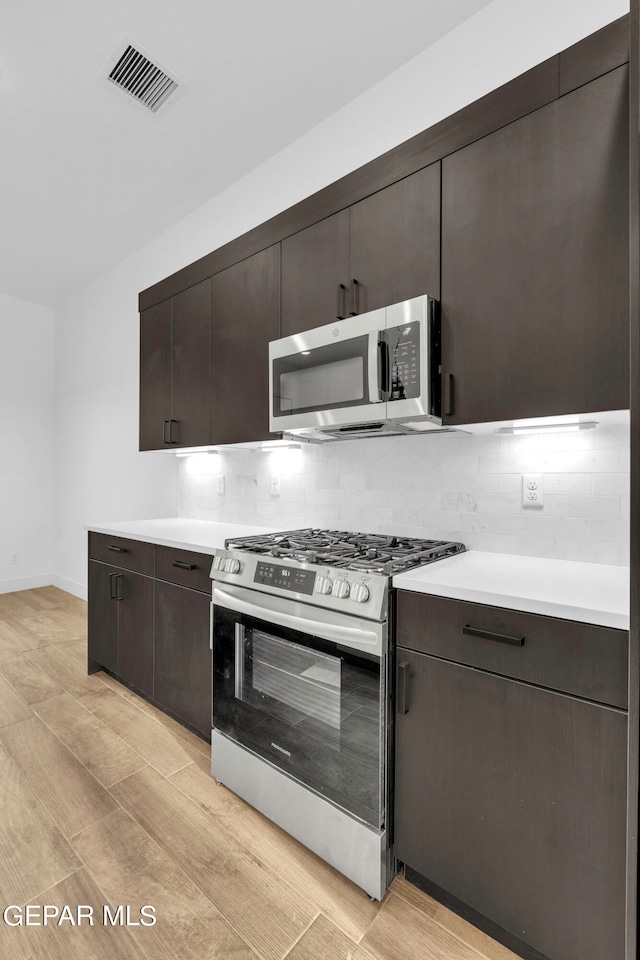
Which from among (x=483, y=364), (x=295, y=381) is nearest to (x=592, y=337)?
(x=483, y=364)

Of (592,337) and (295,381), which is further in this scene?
(295,381)

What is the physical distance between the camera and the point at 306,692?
1614 mm

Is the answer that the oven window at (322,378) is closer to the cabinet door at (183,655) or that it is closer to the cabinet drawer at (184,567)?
the cabinet drawer at (184,567)

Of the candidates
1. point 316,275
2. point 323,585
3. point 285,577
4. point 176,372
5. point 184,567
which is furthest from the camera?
point 176,372

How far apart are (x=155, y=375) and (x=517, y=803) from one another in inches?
110

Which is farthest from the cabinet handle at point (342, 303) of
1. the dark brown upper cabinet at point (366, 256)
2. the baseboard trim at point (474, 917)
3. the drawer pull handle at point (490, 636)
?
the baseboard trim at point (474, 917)

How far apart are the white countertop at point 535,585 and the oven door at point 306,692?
9.9 inches

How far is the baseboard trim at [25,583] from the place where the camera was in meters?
4.89

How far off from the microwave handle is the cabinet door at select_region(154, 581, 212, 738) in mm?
1155

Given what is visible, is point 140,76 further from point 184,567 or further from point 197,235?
point 184,567

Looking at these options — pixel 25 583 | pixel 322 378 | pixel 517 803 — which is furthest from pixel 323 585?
pixel 25 583

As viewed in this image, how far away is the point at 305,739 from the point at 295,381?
1407mm

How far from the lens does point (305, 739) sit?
160 cm

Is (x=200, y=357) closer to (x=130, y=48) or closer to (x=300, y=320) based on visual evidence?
(x=300, y=320)
